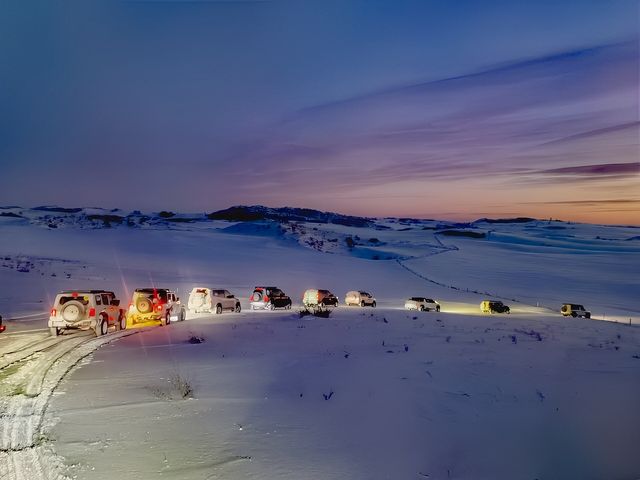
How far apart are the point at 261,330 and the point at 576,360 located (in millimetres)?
10714

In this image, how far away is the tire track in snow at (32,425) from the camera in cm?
649

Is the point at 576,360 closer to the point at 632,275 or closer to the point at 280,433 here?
the point at 280,433

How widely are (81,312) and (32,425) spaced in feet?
37.3

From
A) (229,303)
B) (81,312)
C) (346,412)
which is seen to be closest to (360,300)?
(229,303)

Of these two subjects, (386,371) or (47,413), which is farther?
(386,371)

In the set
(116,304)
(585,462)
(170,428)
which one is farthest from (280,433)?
(116,304)

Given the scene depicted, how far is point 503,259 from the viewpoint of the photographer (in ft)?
291

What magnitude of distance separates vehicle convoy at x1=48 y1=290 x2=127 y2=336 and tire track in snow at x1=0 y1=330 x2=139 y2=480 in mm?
4168

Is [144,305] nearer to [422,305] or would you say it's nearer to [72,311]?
[72,311]

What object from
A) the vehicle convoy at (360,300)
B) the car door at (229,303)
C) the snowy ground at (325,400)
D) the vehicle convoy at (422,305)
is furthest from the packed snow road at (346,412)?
the vehicle convoy at (360,300)

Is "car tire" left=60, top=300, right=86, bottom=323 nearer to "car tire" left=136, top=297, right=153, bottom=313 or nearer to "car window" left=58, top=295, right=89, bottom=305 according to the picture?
"car window" left=58, top=295, right=89, bottom=305

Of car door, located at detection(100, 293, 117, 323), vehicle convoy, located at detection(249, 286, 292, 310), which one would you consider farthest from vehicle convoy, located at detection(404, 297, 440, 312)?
car door, located at detection(100, 293, 117, 323)

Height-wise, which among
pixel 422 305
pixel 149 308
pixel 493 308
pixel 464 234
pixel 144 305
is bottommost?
pixel 493 308

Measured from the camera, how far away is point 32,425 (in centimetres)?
820
